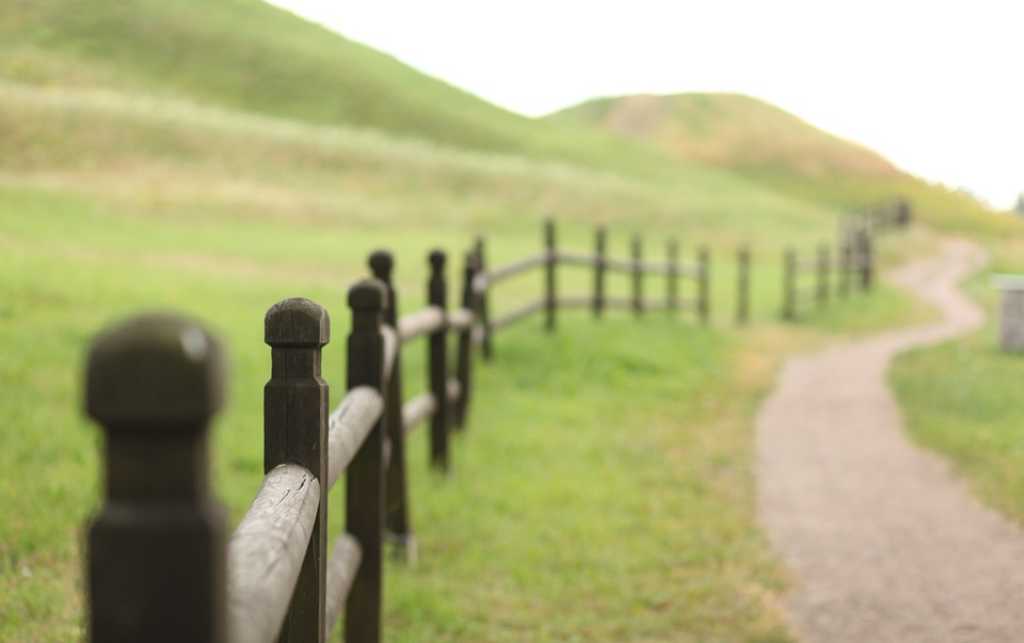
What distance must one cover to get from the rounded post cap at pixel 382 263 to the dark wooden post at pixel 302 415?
98.9 inches

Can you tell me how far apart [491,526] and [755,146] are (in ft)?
346

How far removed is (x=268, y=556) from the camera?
162 centimetres

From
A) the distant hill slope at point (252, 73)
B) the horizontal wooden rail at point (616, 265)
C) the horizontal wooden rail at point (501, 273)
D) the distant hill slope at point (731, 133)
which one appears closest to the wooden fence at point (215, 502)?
→ the horizontal wooden rail at point (501, 273)

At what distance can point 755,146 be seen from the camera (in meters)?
106

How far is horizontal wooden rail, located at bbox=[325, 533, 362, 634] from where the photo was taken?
304cm

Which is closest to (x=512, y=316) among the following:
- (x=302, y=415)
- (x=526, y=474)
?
(x=526, y=474)

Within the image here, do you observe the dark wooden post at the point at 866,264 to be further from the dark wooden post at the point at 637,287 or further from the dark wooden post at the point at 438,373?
the dark wooden post at the point at 438,373

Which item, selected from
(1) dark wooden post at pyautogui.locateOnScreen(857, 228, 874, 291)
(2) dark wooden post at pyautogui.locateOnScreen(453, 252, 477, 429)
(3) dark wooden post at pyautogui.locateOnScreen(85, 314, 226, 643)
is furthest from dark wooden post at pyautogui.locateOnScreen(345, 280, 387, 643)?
(1) dark wooden post at pyautogui.locateOnScreen(857, 228, 874, 291)

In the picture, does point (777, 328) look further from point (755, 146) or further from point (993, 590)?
point (755, 146)

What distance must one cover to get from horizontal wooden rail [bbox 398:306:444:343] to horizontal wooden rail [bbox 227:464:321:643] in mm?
3099

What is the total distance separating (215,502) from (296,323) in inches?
40.9

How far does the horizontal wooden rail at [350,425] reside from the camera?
106 inches

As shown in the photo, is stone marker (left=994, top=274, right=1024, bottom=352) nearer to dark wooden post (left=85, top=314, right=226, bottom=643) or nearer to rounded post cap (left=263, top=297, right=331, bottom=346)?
rounded post cap (left=263, top=297, right=331, bottom=346)

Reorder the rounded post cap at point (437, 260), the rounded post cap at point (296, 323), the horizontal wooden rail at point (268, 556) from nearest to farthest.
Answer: the horizontal wooden rail at point (268, 556), the rounded post cap at point (296, 323), the rounded post cap at point (437, 260)
